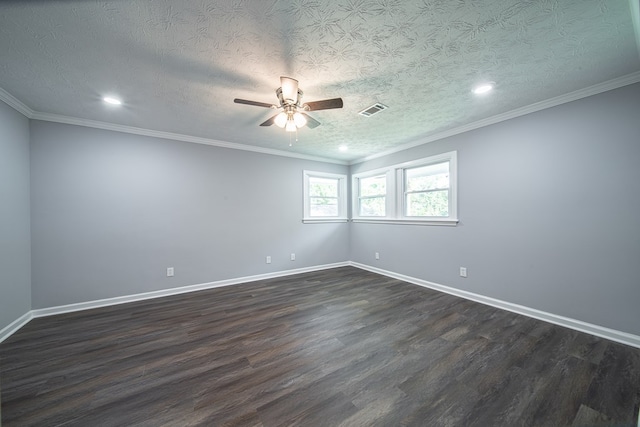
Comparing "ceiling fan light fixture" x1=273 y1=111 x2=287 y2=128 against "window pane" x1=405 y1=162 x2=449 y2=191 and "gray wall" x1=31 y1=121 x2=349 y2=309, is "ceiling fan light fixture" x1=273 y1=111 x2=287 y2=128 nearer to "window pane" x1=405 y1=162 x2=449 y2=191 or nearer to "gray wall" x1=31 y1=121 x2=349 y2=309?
"gray wall" x1=31 y1=121 x2=349 y2=309

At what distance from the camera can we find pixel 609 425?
1.28m

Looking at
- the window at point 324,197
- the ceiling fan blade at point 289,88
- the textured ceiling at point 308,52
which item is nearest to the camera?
the textured ceiling at point 308,52

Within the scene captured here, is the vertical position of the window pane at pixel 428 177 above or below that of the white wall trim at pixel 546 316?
above

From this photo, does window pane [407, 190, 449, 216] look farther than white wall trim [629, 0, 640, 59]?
Yes

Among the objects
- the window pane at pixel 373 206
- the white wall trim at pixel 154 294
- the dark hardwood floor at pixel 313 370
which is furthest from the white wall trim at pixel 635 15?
the white wall trim at pixel 154 294

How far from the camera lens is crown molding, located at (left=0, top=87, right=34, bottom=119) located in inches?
87.8

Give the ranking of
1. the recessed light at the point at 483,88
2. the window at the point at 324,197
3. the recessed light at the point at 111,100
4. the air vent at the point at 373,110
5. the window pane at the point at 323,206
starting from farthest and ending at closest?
the window pane at the point at 323,206
the window at the point at 324,197
the air vent at the point at 373,110
the recessed light at the point at 111,100
the recessed light at the point at 483,88

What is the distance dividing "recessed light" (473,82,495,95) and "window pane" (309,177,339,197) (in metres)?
3.20

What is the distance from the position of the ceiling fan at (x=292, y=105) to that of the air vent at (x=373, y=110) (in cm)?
Answer: 79

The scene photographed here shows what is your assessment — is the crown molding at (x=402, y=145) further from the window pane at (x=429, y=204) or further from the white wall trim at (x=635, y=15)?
the window pane at (x=429, y=204)

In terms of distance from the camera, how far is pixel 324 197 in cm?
504

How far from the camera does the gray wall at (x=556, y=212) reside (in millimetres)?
2092

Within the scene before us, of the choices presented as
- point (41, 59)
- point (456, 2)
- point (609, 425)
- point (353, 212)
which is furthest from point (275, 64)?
point (353, 212)

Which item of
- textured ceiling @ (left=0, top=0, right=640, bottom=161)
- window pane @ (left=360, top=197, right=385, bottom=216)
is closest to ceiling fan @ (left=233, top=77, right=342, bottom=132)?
textured ceiling @ (left=0, top=0, right=640, bottom=161)
